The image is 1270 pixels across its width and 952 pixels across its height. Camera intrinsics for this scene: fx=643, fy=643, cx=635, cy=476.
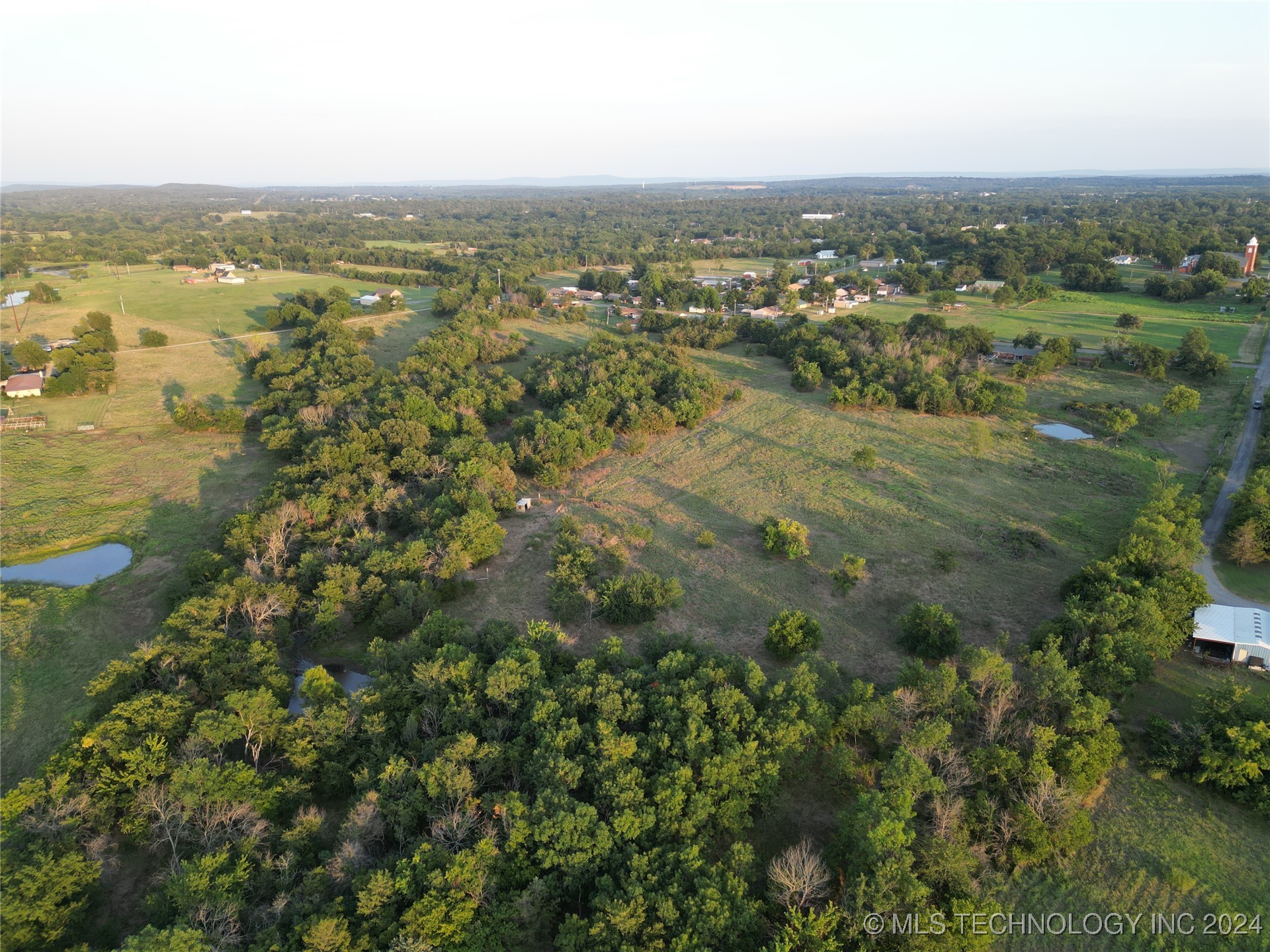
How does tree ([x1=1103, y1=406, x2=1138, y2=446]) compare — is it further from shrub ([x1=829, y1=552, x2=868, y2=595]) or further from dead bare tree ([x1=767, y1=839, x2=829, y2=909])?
dead bare tree ([x1=767, y1=839, x2=829, y2=909])

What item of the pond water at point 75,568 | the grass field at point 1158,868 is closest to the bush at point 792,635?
the grass field at point 1158,868

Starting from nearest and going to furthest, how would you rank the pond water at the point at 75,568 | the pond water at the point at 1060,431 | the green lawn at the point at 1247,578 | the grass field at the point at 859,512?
1. the green lawn at the point at 1247,578
2. the grass field at the point at 859,512
3. the pond water at the point at 75,568
4. the pond water at the point at 1060,431

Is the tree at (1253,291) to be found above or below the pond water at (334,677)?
above

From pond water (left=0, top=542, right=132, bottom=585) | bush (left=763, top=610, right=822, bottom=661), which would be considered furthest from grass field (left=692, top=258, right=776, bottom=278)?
pond water (left=0, top=542, right=132, bottom=585)

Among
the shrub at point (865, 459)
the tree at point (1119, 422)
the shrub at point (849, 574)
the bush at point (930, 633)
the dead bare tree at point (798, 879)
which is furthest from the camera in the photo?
the tree at point (1119, 422)

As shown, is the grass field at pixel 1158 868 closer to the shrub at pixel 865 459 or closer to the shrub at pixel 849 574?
the shrub at pixel 849 574

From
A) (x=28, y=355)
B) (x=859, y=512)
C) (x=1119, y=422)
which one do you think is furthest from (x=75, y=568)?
(x=1119, y=422)
